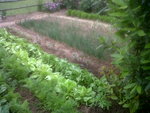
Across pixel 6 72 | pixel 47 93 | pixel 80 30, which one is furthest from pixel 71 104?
pixel 80 30

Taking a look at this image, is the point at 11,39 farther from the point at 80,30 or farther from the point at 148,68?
the point at 148,68

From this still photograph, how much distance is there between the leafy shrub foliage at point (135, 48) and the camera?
3.13 metres

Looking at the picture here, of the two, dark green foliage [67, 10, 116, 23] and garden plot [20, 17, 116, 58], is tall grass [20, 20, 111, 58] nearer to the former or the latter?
garden plot [20, 17, 116, 58]

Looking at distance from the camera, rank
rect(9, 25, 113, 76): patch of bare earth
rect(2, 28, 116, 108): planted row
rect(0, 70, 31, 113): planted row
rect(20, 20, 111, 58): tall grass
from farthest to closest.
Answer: rect(20, 20, 111, 58): tall grass < rect(9, 25, 113, 76): patch of bare earth < rect(2, 28, 116, 108): planted row < rect(0, 70, 31, 113): planted row

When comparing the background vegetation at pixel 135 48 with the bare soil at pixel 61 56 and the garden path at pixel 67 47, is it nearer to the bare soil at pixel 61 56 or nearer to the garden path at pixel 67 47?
the bare soil at pixel 61 56

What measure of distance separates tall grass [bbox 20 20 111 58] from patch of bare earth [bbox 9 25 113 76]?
0.47 ft

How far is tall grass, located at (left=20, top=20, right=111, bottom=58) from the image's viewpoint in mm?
6671

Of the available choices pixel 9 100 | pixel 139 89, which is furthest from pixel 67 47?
pixel 139 89

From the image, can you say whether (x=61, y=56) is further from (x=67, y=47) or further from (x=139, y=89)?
(x=139, y=89)

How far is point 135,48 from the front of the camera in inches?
137

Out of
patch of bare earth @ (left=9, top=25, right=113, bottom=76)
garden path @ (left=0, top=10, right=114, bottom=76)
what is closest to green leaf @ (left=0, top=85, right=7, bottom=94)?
garden path @ (left=0, top=10, right=114, bottom=76)

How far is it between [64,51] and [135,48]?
374cm

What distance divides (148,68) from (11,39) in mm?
4919

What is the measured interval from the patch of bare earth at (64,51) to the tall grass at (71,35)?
143 millimetres
